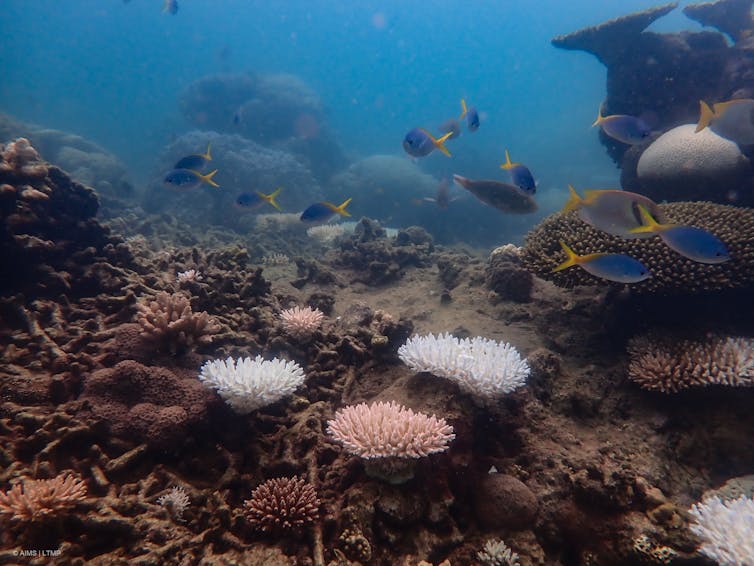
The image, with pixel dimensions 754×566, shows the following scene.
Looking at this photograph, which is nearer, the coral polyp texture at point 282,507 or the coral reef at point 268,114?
the coral polyp texture at point 282,507

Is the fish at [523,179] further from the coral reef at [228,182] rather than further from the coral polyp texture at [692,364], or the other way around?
the coral reef at [228,182]

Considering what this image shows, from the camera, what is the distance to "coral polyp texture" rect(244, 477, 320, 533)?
263cm

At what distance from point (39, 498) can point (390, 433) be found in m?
2.25

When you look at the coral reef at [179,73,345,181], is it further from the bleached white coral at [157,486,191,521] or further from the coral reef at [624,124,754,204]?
the bleached white coral at [157,486,191,521]

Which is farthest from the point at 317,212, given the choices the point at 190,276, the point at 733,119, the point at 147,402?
the point at 733,119

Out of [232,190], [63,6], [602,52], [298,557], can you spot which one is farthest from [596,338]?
[63,6]

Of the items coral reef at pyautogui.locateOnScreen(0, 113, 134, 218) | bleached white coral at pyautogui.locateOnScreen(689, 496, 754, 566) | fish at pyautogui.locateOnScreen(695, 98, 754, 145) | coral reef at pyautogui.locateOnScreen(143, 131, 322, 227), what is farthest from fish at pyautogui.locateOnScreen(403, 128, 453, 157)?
coral reef at pyautogui.locateOnScreen(0, 113, 134, 218)

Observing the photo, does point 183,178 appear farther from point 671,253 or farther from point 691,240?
point 671,253

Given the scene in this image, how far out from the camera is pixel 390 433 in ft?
9.10

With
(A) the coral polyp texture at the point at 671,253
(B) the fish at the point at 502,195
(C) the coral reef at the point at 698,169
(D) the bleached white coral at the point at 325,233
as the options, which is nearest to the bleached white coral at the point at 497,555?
(A) the coral polyp texture at the point at 671,253

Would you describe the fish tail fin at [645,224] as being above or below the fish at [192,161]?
below

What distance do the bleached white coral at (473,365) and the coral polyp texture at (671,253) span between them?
75.3 inches

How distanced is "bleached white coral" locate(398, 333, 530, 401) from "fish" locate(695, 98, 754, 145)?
161 inches

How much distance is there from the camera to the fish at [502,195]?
5.75 meters
